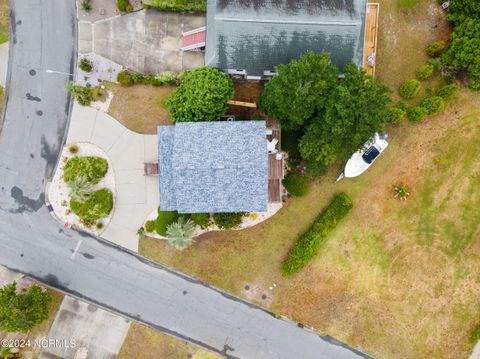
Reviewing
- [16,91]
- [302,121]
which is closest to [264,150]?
[302,121]

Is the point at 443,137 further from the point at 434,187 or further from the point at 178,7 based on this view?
the point at 178,7

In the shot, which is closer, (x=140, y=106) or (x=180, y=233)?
(x=180, y=233)

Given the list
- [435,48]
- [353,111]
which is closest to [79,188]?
[353,111]

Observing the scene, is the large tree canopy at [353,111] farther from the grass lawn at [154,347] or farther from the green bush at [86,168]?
the grass lawn at [154,347]

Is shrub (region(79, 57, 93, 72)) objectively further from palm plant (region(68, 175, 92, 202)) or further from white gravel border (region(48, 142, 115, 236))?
palm plant (region(68, 175, 92, 202))

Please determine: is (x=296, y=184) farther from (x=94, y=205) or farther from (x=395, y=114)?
(x=94, y=205)

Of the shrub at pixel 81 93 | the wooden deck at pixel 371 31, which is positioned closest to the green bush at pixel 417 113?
the wooden deck at pixel 371 31
